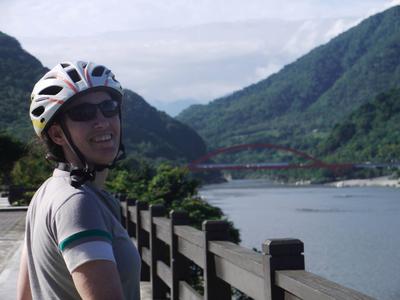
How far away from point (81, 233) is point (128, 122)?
283 ft

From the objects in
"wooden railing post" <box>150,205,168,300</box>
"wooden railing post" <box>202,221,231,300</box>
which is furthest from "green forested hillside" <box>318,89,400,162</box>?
"wooden railing post" <box>202,221,231,300</box>

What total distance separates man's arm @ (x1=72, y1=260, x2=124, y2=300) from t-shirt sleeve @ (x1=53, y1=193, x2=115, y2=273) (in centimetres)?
1

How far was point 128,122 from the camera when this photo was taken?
287 feet

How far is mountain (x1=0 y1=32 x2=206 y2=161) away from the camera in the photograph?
77.2 meters

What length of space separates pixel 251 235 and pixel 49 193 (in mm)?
33170

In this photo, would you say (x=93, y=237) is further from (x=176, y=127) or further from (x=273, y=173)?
(x=273, y=173)

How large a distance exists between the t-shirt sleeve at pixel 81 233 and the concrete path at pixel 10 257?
5.16 meters

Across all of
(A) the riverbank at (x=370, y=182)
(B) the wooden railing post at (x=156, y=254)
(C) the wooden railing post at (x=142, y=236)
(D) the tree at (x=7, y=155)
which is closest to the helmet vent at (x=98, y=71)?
(B) the wooden railing post at (x=156, y=254)

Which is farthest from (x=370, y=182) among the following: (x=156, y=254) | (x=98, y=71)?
(x=98, y=71)

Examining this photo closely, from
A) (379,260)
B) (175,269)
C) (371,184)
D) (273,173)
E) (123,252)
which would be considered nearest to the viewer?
(123,252)

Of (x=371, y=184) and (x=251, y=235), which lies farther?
(x=371, y=184)

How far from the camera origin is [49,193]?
186 centimetres

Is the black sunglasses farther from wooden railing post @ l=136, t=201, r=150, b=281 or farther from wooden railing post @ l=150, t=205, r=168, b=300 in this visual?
wooden railing post @ l=136, t=201, r=150, b=281

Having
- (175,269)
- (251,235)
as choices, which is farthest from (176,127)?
(175,269)
